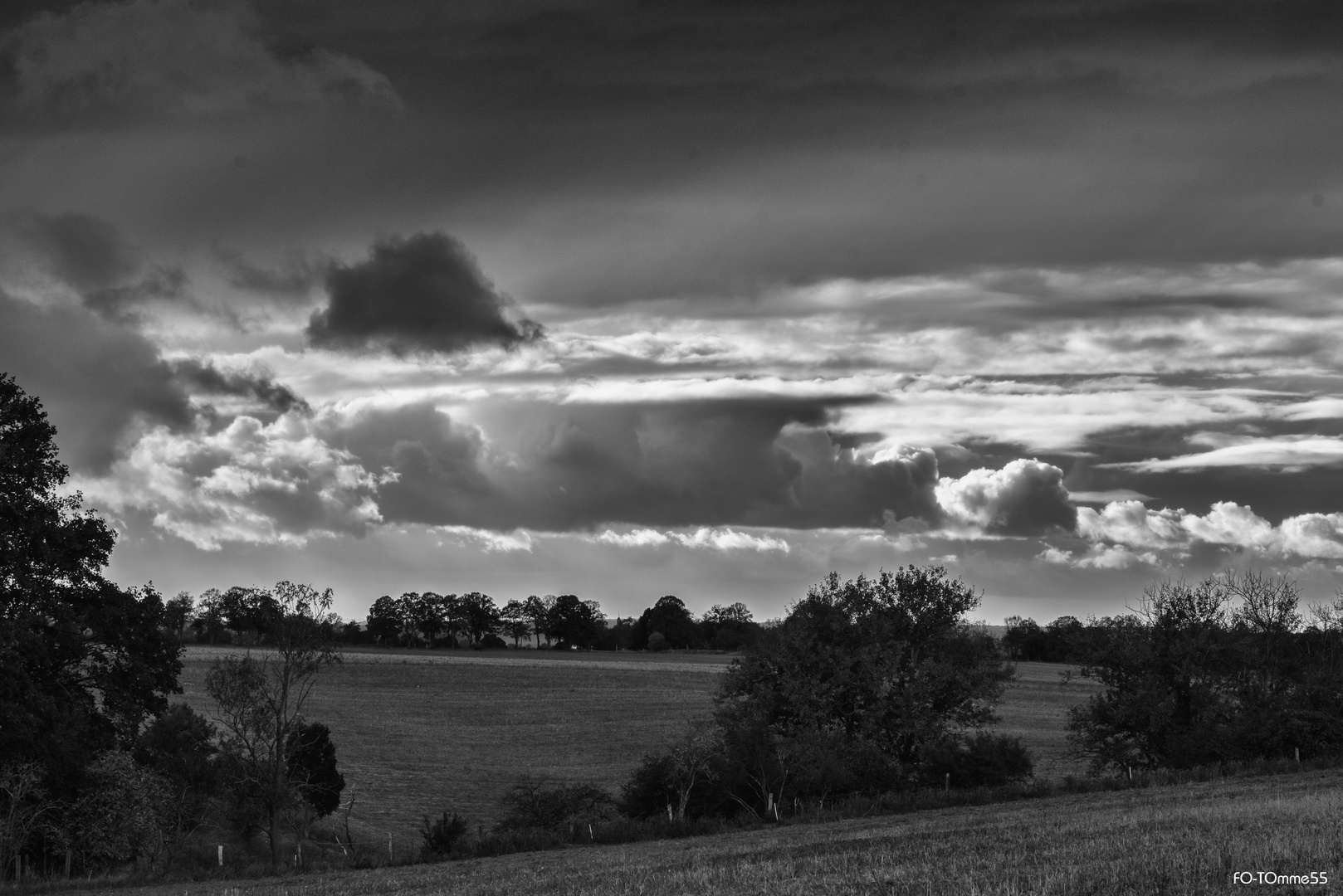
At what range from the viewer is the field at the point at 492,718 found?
239 feet

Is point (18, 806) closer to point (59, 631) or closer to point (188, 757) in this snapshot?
point (59, 631)

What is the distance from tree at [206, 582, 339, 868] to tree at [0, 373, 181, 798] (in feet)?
29.3

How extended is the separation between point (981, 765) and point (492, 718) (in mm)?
61983

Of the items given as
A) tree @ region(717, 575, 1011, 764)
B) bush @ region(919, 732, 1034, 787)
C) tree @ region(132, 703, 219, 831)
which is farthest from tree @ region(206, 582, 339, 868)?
bush @ region(919, 732, 1034, 787)

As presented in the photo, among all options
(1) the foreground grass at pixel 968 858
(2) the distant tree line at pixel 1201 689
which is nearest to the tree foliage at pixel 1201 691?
(2) the distant tree line at pixel 1201 689

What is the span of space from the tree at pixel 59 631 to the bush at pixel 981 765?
35.3m

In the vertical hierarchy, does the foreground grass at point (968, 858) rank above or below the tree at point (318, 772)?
above

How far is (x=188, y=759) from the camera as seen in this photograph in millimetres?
55500

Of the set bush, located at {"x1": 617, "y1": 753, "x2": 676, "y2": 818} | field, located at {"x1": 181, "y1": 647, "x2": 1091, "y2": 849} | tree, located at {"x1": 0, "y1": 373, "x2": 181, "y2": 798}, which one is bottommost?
field, located at {"x1": 181, "y1": 647, "x2": 1091, "y2": 849}

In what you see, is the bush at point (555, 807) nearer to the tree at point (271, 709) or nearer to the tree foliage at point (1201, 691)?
the tree at point (271, 709)

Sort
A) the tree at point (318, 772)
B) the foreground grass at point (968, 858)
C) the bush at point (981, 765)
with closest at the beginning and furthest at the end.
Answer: the foreground grass at point (968, 858)
the bush at point (981, 765)
the tree at point (318, 772)

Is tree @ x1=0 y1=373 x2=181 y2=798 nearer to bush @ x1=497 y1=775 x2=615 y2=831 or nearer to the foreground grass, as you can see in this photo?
the foreground grass

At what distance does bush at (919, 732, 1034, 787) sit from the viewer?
54.7 m

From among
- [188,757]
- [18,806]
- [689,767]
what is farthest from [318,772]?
[18,806]
